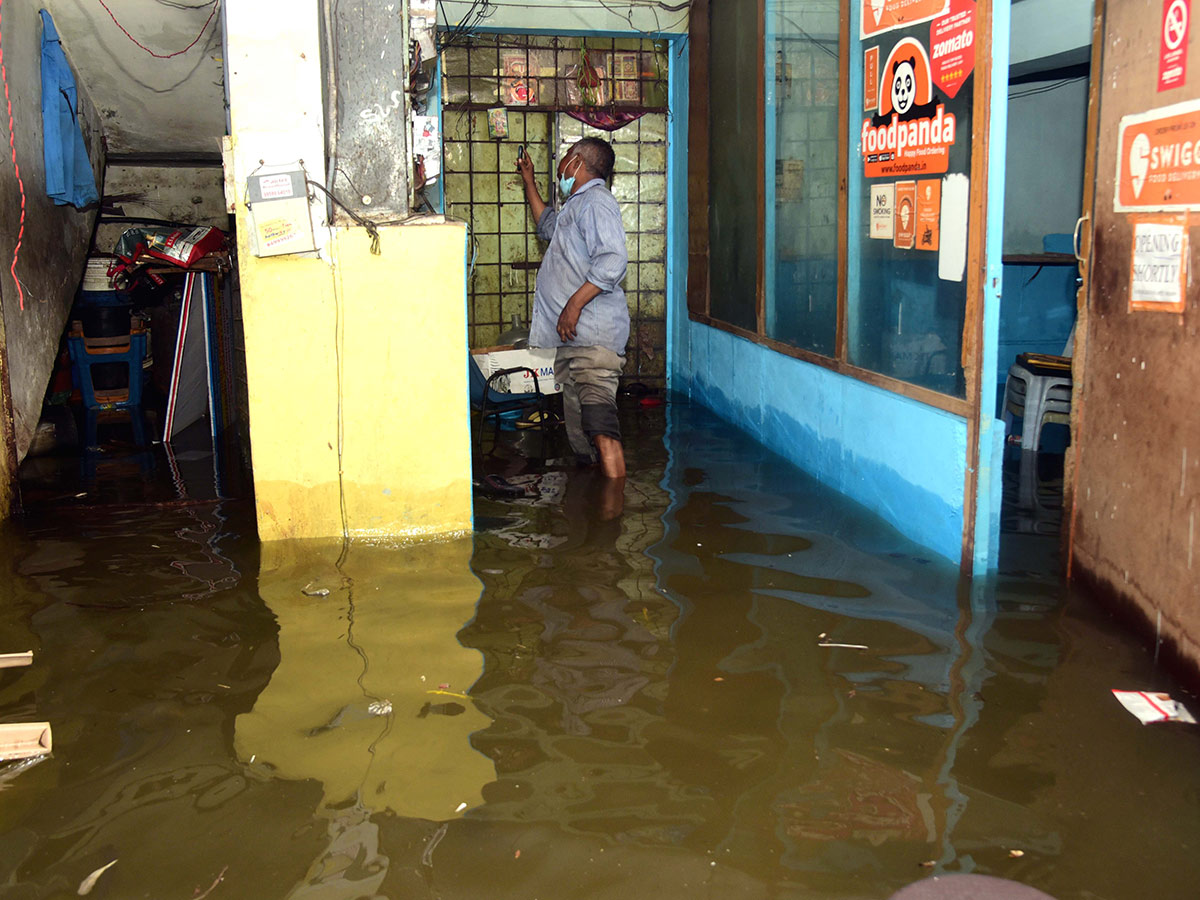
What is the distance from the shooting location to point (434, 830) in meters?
2.56

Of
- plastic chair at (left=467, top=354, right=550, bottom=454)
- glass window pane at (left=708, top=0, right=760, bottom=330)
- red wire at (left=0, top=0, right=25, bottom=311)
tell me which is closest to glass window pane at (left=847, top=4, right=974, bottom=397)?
glass window pane at (left=708, top=0, right=760, bottom=330)

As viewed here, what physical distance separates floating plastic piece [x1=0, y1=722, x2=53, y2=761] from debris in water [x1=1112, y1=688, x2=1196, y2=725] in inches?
122

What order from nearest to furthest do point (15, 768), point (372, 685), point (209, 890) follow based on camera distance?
point (209, 890) → point (15, 768) → point (372, 685)

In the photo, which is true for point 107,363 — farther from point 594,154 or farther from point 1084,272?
point 1084,272

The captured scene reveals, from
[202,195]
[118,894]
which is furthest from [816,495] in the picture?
[202,195]

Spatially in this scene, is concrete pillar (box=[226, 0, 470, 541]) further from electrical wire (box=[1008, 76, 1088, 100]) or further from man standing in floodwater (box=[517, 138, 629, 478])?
electrical wire (box=[1008, 76, 1088, 100])

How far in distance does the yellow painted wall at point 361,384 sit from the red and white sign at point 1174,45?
2.77 metres

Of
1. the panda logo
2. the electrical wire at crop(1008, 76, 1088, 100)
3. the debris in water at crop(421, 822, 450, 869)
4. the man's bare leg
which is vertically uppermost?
the electrical wire at crop(1008, 76, 1088, 100)

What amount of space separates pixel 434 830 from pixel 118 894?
70 cm

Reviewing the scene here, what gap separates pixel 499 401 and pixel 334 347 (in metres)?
2.92

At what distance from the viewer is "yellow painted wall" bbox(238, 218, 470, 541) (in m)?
4.63

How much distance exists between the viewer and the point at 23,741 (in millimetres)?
2908

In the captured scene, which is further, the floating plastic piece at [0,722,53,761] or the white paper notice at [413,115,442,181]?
the white paper notice at [413,115,442,181]

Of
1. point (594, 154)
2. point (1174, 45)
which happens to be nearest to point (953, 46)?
point (1174, 45)
